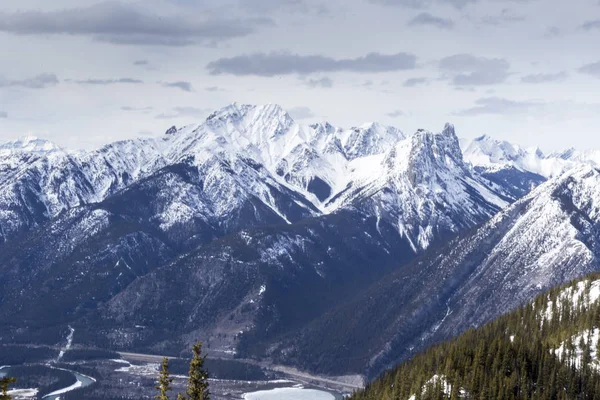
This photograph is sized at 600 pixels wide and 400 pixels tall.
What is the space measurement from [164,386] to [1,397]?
27287 mm

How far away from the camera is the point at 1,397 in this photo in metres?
138

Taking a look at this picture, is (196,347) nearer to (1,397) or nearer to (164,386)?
(164,386)

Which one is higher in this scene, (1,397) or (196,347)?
(196,347)

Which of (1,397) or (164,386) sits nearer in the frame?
(1,397)

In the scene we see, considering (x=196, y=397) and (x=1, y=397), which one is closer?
(x=1, y=397)

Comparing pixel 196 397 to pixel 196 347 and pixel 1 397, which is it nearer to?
pixel 196 347

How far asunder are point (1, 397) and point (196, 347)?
29711 millimetres

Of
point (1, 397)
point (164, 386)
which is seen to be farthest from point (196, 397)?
point (1, 397)

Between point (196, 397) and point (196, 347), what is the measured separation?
740 cm

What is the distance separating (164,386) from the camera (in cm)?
15900

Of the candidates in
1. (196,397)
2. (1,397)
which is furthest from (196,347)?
(1,397)

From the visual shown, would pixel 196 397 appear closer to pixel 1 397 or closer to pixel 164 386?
pixel 164 386

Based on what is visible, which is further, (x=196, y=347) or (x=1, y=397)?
(x=196, y=347)
